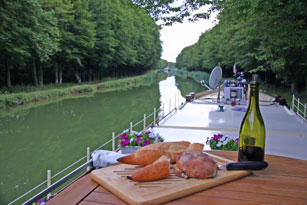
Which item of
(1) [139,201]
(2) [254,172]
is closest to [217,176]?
(2) [254,172]

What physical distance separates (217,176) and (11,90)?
23321 millimetres

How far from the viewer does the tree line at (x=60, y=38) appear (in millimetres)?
20891

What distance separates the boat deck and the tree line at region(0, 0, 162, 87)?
139 inches

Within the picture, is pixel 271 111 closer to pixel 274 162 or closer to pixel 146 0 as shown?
pixel 146 0

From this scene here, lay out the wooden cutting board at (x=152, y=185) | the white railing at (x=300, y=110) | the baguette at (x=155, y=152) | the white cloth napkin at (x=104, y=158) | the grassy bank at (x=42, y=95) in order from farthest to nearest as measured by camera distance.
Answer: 1. the grassy bank at (x=42, y=95)
2. the white railing at (x=300, y=110)
3. the white cloth napkin at (x=104, y=158)
4. the baguette at (x=155, y=152)
5. the wooden cutting board at (x=152, y=185)

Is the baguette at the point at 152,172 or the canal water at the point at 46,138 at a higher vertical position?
the baguette at the point at 152,172

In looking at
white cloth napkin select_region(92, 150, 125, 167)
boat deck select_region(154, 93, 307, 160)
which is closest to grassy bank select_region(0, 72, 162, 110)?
boat deck select_region(154, 93, 307, 160)

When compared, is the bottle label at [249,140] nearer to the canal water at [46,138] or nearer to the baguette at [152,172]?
the baguette at [152,172]

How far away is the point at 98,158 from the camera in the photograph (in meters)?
1.99

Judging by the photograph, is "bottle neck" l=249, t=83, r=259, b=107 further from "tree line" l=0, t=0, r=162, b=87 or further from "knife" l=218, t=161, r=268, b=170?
"tree line" l=0, t=0, r=162, b=87

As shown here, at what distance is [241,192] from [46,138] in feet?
37.8

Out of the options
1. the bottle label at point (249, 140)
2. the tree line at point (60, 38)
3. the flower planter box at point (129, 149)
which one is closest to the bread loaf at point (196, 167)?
the bottle label at point (249, 140)

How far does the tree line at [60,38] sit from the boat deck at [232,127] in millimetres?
3534

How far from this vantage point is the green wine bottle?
5.98 feet
